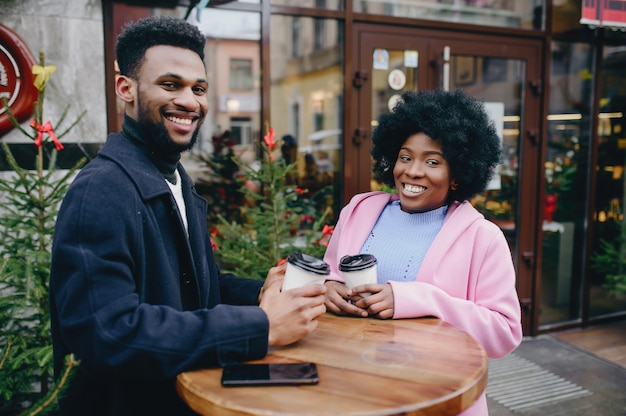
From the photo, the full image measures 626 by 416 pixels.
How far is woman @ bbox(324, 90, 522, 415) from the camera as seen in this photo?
70.7 inches

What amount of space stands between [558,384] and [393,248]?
2920 millimetres

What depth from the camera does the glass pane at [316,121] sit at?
182 inches

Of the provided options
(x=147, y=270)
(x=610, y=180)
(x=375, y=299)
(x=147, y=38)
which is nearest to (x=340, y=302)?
(x=375, y=299)

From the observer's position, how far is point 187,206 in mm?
1703

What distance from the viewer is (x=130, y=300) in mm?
1288

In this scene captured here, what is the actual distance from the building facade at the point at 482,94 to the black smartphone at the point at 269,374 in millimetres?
2832

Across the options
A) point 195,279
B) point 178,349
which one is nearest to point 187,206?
point 195,279

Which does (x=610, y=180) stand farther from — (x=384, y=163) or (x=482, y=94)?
(x=384, y=163)

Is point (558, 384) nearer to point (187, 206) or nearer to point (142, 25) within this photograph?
point (187, 206)

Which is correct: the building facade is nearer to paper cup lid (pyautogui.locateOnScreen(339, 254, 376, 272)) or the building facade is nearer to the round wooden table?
paper cup lid (pyautogui.locateOnScreen(339, 254, 376, 272))

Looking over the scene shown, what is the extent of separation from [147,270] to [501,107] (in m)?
4.36

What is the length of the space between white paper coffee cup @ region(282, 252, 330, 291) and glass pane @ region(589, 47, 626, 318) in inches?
186

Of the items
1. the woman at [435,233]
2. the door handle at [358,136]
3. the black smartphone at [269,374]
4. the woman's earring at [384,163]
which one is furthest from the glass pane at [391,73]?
the black smartphone at [269,374]

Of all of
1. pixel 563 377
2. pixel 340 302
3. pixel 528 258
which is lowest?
pixel 563 377
